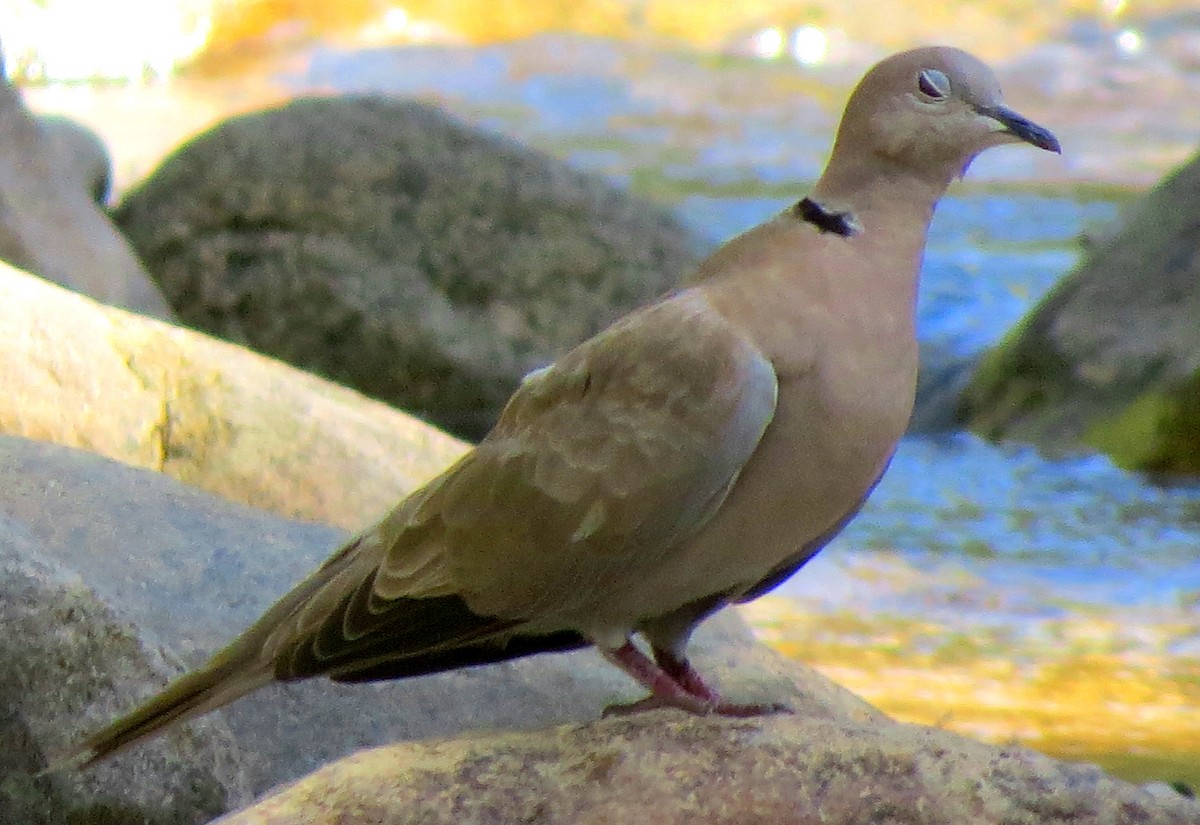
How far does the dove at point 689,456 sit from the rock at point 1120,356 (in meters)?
5.22

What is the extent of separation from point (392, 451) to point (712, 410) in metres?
2.39

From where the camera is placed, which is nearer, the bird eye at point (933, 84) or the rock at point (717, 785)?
the rock at point (717, 785)

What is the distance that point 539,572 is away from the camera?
11.1 feet

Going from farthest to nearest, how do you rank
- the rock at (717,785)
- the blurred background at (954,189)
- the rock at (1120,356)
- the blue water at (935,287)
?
the rock at (1120,356) < the blue water at (935,287) < the blurred background at (954,189) < the rock at (717,785)

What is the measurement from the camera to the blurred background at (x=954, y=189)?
6.38 meters

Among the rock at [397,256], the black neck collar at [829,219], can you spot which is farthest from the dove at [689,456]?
the rock at [397,256]

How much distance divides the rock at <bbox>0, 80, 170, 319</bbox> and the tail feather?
374 cm

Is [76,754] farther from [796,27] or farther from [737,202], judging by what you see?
[796,27]

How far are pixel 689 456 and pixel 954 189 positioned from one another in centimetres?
1083

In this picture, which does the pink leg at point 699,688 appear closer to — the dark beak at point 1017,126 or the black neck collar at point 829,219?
the black neck collar at point 829,219

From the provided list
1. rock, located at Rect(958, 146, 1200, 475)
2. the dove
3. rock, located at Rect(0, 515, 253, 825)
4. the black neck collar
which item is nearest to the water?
rock, located at Rect(958, 146, 1200, 475)

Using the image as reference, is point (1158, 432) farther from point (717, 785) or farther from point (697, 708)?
point (717, 785)

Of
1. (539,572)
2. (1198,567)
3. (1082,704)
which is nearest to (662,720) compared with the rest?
(539,572)

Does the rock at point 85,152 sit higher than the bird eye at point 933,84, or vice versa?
the bird eye at point 933,84
